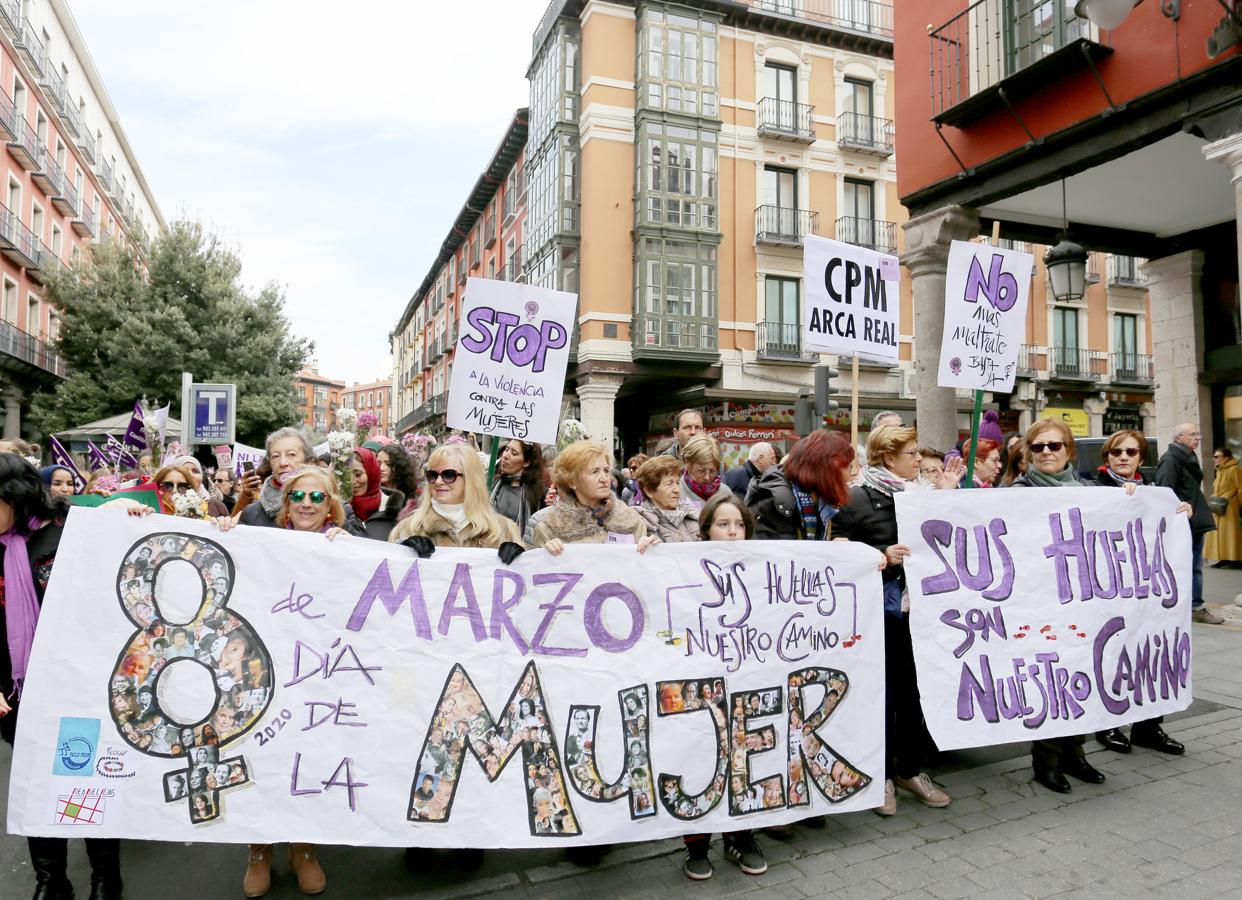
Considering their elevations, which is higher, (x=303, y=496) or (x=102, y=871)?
(x=303, y=496)

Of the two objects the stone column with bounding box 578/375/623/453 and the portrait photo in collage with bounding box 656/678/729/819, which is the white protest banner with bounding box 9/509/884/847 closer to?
the portrait photo in collage with bounding box 656/678/729/819

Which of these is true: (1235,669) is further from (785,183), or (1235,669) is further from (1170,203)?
(785,183)

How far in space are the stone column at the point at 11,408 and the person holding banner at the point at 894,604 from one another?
92.9ft

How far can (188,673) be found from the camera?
110 inches

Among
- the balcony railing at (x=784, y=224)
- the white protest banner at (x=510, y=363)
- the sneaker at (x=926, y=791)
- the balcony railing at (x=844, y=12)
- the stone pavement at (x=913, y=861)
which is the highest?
the balcony railing at (x=844, y=12)

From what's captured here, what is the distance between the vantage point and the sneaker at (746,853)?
3072 mm

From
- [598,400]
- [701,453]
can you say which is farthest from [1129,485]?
[598,400]

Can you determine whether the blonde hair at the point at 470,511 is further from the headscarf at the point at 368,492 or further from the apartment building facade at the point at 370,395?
the apartment building facade at the point at 370,395

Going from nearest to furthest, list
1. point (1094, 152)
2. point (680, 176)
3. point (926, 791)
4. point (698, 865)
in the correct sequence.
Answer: point (698, 865), point (926, 791), point (1094, 152), point (680, 176)

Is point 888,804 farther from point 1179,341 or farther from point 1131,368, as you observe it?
point 1131,368

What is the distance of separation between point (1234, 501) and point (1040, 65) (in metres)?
6.54

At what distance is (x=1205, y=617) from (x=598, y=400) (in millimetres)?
15632

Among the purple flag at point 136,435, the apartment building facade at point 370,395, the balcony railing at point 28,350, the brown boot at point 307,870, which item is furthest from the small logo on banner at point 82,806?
the apartment building facade at point 370,395

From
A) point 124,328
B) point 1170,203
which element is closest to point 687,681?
point 1170,203
